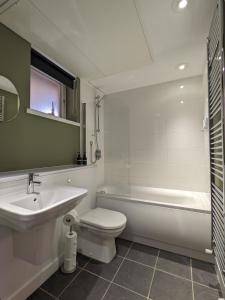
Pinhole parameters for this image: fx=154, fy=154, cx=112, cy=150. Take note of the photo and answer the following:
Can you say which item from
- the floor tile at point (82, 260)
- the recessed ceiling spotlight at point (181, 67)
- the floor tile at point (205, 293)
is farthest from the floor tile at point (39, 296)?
the recessed ceiling spotlight at point (181, 67)

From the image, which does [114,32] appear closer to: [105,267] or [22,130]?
[22,130]

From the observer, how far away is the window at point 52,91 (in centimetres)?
167

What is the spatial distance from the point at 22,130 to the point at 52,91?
2.48 feet

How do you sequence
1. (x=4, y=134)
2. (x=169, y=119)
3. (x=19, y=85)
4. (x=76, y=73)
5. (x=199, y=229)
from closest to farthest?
(x=4, y=134)
(x=19, y=85)
(x=199, y=229)
(x=76, y=73)
(x=169, y=119)

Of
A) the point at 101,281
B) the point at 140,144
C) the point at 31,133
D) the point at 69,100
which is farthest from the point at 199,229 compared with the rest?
the point at 69,100

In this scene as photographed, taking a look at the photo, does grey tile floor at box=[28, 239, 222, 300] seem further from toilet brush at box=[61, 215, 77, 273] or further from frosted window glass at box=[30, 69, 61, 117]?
frosted window glass at box=[30, 69, 61, 117]

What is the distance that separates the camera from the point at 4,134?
1305 millimetres

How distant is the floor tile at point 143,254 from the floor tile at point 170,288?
0.20m

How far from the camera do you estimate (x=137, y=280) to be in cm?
141

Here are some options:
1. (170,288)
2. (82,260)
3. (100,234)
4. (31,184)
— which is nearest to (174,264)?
(170,288)

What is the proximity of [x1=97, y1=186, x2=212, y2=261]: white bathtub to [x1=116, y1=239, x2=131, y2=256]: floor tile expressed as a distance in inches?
3.2

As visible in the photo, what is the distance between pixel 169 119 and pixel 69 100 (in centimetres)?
157

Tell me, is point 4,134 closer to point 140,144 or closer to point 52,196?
point 52,196

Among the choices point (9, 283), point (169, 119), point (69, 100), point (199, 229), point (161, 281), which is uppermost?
point (69, 100)
